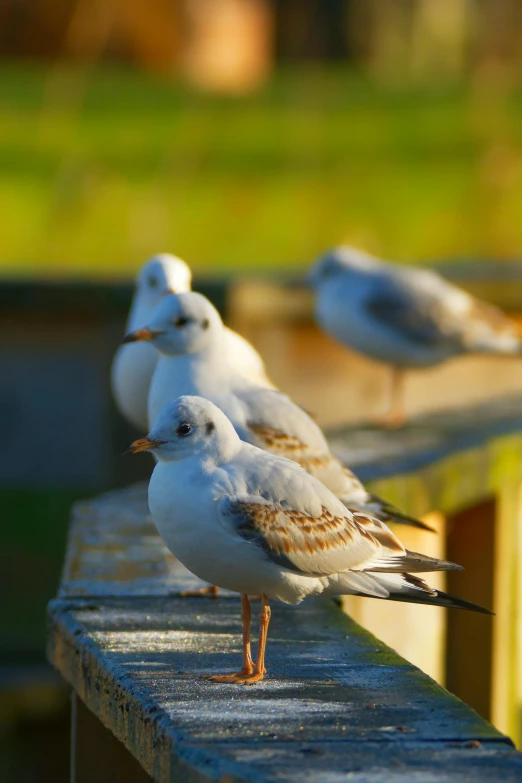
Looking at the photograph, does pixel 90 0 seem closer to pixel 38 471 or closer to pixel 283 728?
pixel 38 471

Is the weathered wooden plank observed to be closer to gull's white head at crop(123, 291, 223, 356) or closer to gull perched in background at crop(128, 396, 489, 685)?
gull perched in background at crop(128, 396, 489, 685)

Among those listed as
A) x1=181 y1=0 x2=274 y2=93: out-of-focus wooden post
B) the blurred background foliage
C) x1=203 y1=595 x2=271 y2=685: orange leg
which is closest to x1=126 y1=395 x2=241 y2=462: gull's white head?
x1=203 y1=595 x2=271 y2=685: orange leg

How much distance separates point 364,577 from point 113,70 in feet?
57.7

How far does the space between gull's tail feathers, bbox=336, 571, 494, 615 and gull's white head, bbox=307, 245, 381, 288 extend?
11.4 ft

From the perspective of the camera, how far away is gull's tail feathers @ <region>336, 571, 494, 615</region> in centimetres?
301

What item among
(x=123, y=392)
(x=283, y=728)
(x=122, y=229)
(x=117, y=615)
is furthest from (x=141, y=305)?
(x=122, y=229)

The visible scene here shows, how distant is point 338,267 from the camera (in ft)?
21.3

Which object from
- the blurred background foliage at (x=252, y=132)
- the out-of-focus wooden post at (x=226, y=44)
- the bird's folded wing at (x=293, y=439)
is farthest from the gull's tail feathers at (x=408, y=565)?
the out-of-focus wooden post at (x=226, y=44)

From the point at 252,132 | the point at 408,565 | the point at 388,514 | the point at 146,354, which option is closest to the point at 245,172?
the point at 252,132

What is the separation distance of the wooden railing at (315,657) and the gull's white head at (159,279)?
0.68 m

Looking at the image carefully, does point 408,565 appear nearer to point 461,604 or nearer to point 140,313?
point 461,604

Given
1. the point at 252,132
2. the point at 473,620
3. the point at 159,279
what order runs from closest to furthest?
the point at 473,620
the point at 159,279
the point at 252,132

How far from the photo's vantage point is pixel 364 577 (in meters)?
3.04

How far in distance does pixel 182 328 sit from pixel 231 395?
0.28 metres
